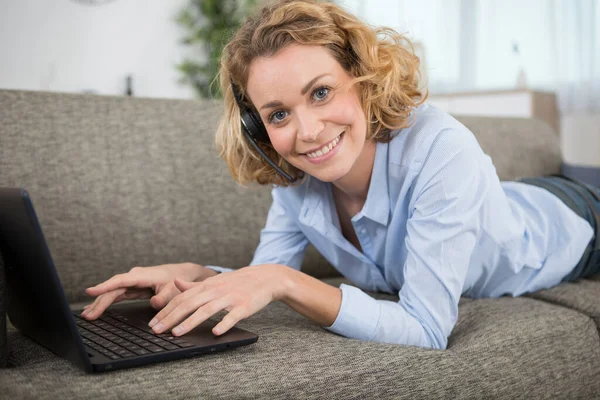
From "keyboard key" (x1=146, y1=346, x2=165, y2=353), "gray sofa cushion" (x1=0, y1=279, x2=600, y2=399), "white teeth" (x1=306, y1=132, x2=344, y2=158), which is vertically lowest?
"gray sofa cushion" (x1=0, y1=279, x2=600, y2=399)

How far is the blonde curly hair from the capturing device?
3.59 feet

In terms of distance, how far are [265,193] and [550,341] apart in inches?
32.7

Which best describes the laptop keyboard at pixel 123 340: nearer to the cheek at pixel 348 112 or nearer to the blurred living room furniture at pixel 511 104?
the cheek at pixel 348 112

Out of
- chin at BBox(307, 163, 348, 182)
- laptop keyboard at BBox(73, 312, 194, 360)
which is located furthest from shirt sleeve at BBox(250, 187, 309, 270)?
laptop keyboard at BBox(73, 312, 194, 360)

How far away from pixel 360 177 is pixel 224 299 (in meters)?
0.48

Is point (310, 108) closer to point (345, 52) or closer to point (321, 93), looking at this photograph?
point (321, 93)

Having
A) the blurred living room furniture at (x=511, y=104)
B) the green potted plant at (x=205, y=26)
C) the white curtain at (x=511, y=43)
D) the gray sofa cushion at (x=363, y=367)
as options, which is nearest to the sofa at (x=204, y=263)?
the gray sofa cushion at (x=363, y=367)

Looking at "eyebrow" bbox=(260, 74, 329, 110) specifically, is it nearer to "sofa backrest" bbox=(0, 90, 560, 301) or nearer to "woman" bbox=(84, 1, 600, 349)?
"woman" bbox=(84, 1, 600, 349)

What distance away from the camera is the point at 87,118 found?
4.80ft

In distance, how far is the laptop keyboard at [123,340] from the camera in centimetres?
81

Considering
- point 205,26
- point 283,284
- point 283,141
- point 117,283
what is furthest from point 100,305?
point 205,26

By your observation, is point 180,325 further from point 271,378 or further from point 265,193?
point 265,193

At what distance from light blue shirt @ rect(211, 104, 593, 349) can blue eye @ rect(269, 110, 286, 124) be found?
22cm

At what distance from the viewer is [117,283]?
1029mm
